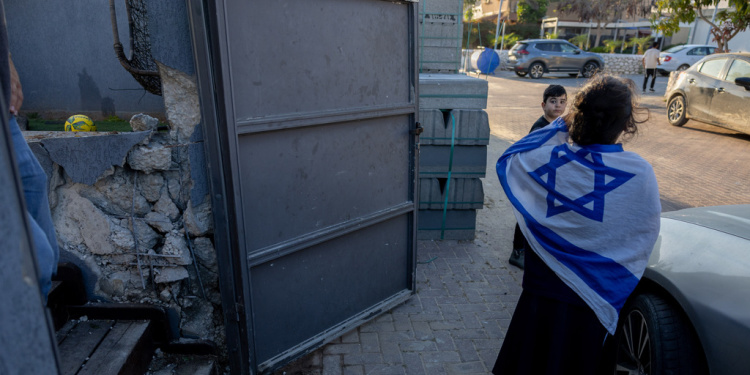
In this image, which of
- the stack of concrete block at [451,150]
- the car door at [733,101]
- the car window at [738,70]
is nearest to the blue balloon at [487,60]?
the stack of concrete block at [451,150]

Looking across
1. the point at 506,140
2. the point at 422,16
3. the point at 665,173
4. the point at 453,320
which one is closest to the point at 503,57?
the point at 506,140

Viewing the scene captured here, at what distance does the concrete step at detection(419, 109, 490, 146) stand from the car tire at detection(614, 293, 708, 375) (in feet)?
7.82

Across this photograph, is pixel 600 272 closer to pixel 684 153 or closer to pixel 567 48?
pixel 684 153

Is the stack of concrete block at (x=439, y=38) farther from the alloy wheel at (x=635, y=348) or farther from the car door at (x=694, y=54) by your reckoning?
the car door at (x=694, y=54)

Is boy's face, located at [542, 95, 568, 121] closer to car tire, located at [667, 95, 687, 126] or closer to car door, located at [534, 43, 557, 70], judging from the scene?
car tire, located at [667, 95, 687, 126]

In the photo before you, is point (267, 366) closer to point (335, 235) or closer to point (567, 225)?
point (335, 235)

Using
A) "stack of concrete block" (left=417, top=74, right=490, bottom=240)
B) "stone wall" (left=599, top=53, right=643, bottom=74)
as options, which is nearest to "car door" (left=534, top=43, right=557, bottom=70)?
"stone wall" (left=599, top=53, right=643, bottom=74)

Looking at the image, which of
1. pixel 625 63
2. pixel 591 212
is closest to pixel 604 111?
pixel 591 212

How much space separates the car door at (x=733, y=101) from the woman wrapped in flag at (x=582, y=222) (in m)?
9.35

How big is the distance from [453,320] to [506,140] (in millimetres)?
6886

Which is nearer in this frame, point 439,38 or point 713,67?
point 439,38

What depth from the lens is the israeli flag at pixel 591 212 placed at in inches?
76.1

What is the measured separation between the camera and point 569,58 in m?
21.9

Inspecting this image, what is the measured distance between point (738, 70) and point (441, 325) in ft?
31.6
